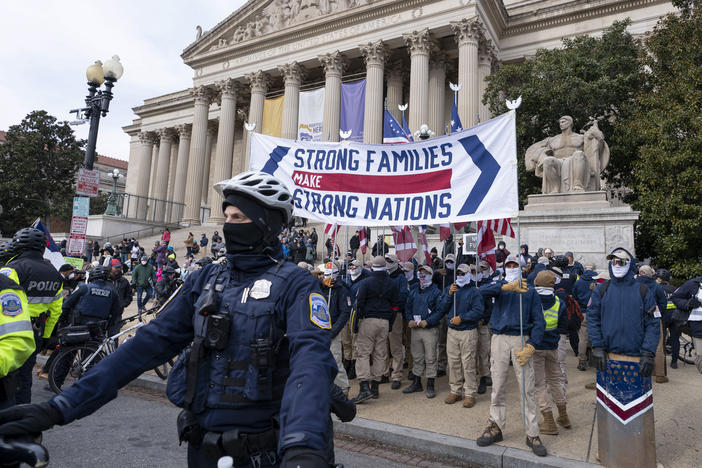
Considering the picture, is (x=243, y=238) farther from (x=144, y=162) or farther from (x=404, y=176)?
(x=144, y=162)

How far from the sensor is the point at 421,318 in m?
7.54

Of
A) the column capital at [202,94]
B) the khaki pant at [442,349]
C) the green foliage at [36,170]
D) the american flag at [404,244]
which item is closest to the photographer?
the khaki pant at [442,349]

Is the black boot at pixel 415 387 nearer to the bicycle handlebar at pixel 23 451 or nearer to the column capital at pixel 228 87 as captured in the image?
Result: the bicycle handlebar at pixel 23 451

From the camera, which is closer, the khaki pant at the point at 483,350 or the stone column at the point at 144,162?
the khaki pant at the point at 483,350

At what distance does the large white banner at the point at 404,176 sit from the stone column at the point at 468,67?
63.1 ft

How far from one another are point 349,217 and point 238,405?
17.6 feet

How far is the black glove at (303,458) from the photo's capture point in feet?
4.64

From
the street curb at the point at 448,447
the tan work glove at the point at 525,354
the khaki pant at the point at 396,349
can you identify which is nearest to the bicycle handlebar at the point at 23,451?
the street curb at the point at 448,447

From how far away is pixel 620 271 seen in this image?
16.5ft

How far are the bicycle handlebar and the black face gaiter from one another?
40.2 inches

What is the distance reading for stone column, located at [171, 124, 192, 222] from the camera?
39.4 m

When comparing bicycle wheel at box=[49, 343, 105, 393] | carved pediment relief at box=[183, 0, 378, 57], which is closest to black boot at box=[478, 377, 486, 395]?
bicycle wheel at box=[49, 343, 105, 393]

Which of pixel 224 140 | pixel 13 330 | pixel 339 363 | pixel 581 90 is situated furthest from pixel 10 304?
pixel 224 140

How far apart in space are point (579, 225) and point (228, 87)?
2966cm
